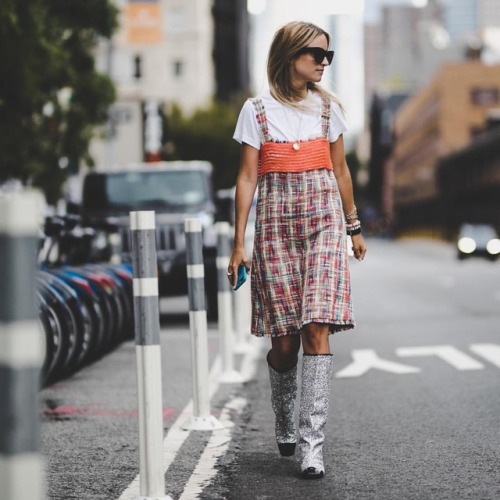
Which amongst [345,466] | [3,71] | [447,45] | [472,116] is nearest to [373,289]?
[3,71]

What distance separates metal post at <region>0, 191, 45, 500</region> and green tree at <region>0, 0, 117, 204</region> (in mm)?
9164

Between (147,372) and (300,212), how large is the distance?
1.08 metres

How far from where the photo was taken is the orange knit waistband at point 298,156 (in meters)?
5.29

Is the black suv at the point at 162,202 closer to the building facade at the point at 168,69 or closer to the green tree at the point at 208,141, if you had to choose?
the building facade at the point at 168,69

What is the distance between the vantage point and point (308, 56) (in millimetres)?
5312

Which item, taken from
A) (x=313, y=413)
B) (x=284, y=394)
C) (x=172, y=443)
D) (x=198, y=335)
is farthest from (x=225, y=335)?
(x=313, y=413)

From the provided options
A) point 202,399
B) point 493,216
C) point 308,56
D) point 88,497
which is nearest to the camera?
point 88,497

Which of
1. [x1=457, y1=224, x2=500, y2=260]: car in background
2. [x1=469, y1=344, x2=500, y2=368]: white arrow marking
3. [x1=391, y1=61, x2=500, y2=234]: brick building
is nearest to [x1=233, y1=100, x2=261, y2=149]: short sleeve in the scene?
[x1=469, y1=344, x2=500, y2=368]: white arrow marking

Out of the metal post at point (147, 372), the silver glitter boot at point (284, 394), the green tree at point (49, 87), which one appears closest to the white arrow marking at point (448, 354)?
the silver glitter boot at point (284, 394)

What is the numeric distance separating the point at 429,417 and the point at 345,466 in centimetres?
156

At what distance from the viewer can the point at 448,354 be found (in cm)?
1035

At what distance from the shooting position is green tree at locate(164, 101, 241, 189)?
69812 mm

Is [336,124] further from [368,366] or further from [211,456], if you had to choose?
[368,366]

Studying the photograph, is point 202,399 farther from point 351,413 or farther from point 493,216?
point 493,216
